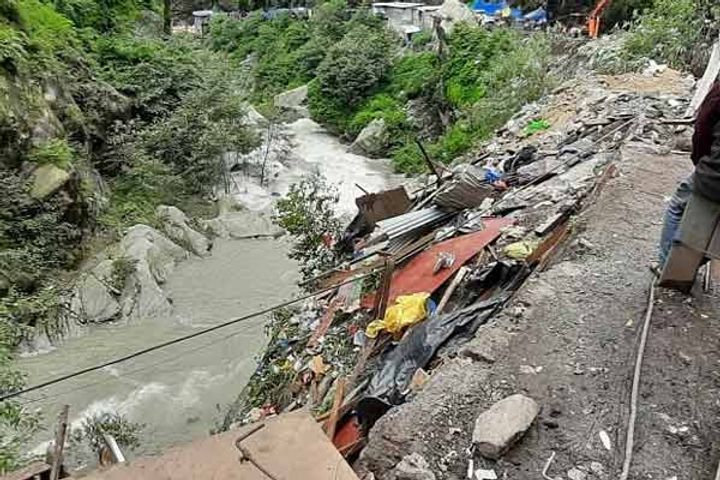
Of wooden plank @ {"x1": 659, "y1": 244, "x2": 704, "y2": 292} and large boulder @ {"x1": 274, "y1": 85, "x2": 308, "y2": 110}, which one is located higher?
wooden plank @ {"x1": 659, "y1": 244, "x2": 704, "y2": 292}

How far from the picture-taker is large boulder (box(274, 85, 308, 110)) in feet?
82.6

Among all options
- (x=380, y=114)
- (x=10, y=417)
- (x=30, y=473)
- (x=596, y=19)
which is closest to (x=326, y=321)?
(x=10, y=417)

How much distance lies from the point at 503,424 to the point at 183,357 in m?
7.50

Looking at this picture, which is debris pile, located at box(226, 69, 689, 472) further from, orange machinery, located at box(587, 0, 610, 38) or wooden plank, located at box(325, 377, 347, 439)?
orange machinery, located at box(587, 0, 610, 38)

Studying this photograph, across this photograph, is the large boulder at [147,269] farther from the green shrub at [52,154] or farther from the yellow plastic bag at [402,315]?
the yellow plastic bag at [402,315]

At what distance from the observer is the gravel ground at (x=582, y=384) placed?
9.40 ft

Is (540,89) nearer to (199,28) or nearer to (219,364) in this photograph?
(219,364)

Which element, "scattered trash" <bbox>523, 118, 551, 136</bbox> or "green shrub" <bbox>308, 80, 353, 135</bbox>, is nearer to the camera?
"scattered trash" <bbox>523, 118, 551, 136</bbox>

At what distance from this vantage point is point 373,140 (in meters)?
20.8

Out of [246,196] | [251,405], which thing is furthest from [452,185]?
[246,196]

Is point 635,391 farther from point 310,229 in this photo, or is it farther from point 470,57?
point 470,57

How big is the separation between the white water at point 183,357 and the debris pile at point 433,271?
2.08m

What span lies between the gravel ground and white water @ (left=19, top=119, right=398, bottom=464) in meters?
5.34

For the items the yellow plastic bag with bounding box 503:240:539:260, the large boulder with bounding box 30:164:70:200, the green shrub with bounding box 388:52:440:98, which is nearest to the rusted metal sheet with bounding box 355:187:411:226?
the yellow plastic bag with bounding box 503:240:539:260
